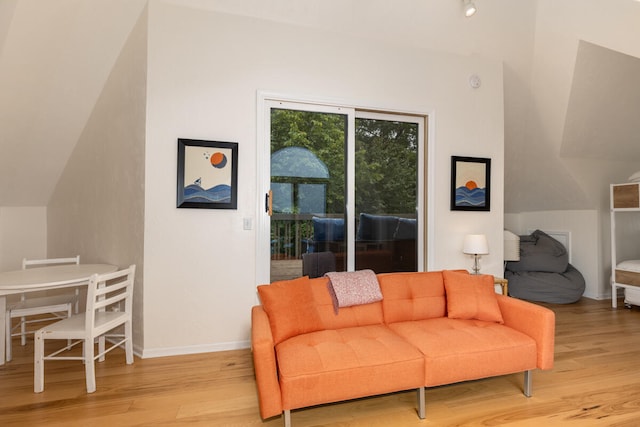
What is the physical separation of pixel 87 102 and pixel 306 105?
2.15m

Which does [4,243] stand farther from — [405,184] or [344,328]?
[405,184]

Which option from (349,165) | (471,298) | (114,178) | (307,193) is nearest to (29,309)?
(114,178)

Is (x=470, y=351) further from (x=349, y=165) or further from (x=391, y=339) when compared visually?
(x=349, y=165)

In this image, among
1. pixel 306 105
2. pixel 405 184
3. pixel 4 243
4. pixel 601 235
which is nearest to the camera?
pixel 306 105

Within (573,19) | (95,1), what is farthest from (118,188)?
(573,19)

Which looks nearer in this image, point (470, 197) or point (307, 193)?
point (307, 193)

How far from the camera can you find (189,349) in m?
2.87

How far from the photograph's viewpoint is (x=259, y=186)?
3.06m

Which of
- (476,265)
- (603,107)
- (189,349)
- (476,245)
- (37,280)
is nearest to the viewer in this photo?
(37,280)

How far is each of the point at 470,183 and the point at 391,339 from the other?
2248 millimetres

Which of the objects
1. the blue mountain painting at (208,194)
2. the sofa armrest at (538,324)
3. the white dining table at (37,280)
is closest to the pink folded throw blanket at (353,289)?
the sofa armrest at (538,324)

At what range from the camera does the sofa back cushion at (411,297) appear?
2578 millimetres

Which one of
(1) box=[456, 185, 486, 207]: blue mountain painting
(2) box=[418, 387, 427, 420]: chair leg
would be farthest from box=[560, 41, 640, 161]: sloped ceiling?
(2) box=[418, 387, 427, 420]: chair leg

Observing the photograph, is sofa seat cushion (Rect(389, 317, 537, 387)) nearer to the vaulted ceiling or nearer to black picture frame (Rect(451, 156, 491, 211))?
black picture frame (Rect(451, 156, 491, 211))
